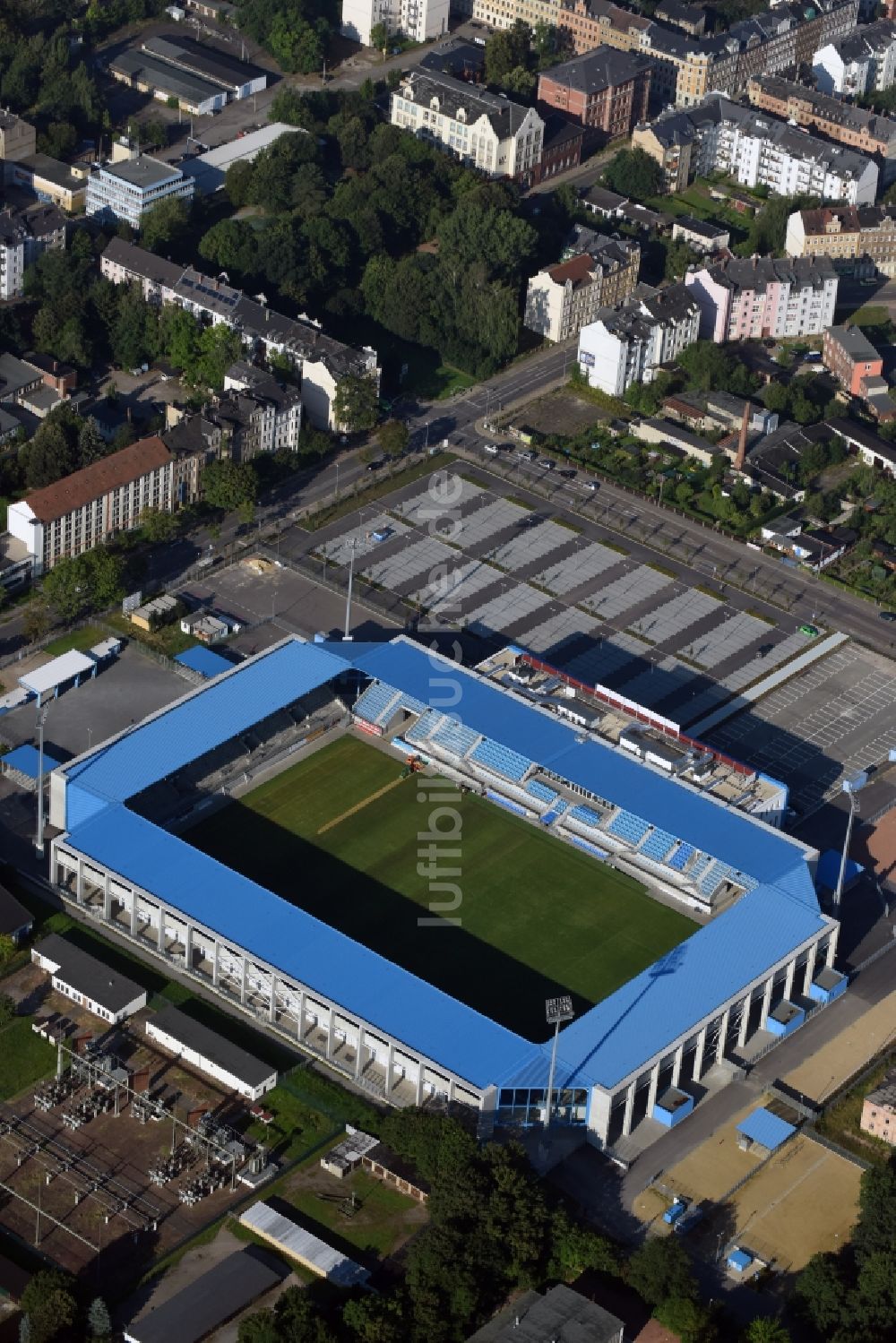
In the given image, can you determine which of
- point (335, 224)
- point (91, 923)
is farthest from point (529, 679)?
point (335, 224)

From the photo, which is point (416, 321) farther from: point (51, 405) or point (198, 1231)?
point (198, 1231)

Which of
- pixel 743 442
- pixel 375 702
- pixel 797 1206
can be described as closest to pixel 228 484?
pixel 375 702

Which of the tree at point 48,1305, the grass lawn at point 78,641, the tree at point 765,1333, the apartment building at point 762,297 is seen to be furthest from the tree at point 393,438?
the tree at point 765,1333

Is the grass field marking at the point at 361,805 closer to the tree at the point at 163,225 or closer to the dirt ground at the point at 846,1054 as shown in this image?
the dirt ground at the point at 846,1054

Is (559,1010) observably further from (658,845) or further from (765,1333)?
(658,845)

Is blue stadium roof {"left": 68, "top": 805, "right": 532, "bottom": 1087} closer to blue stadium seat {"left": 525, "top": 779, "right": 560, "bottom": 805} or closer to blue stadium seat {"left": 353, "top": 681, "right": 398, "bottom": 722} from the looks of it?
blue stadium seat {"left": 353, "top": 681, "right": 398, "bottom": 722}
